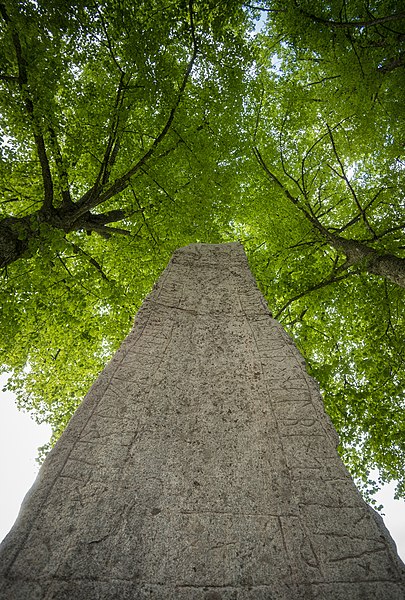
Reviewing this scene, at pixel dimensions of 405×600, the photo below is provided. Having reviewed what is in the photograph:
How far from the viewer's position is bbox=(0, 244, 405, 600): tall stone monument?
4.15 feet

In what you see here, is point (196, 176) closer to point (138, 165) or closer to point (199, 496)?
point (138, 165)

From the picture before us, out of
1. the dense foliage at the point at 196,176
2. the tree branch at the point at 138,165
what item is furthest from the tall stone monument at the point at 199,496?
the tree branch at the point at 138,165

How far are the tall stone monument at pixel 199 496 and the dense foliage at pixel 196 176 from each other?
2806 mm

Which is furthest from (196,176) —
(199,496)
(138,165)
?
(199,496)

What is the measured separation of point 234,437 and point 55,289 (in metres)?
5.62

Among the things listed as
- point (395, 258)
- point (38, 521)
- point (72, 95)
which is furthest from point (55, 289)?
point (395, 258)

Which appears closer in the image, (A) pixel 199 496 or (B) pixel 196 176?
(A) pixel 199 496

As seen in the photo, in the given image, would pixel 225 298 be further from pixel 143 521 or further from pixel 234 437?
pixel 143 521

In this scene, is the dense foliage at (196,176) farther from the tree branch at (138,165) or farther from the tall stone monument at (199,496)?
the tall stone monument at (199,496)

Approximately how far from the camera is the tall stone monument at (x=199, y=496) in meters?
1.26

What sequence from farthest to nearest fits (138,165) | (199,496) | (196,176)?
(196,176)
(138,165)
(199,496)

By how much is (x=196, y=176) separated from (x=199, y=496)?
6.26m

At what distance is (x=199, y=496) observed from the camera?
1.58 m

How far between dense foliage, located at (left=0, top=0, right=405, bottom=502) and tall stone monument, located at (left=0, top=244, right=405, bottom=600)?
110 inches
